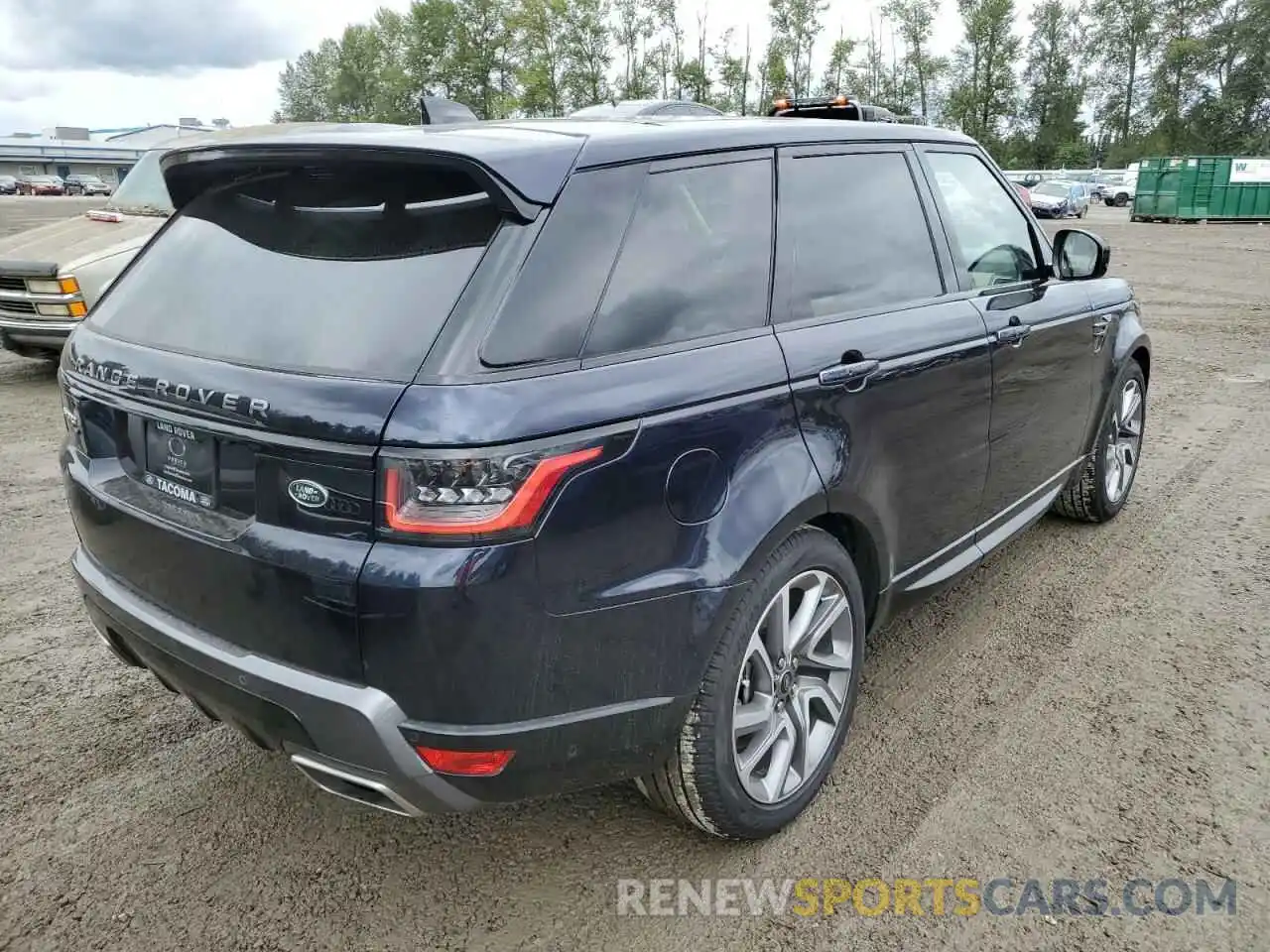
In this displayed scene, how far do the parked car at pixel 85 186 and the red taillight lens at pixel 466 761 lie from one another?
82453mm

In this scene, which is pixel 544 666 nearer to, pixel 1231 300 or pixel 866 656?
pixel 866 656

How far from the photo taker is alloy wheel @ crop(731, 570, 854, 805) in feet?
8.10

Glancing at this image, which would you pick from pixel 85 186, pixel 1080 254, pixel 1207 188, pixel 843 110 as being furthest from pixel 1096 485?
pixel 85 186

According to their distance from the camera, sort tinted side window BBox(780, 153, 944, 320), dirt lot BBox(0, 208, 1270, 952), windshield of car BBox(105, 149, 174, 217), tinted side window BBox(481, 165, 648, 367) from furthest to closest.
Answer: windshield of car BBox(105, 149, 174, 217) → tinted side window BBox(780, 153, 944, 320) → dirt lot BBox(0, 208, 1270, 952) → tinted side window BBox(481, 165, 648, 367)

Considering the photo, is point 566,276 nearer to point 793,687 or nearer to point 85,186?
point 793,687

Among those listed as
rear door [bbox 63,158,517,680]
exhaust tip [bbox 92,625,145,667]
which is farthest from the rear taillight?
exhaust tip [bbox 92,625,145,667]

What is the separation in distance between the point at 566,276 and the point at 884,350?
1.14 meters

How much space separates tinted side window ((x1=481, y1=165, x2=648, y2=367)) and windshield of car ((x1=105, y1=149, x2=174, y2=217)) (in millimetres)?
7585

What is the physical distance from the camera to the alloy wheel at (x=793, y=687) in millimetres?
2469

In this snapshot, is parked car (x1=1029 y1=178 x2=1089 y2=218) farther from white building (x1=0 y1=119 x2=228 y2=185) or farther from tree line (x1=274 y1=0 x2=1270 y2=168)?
white building (x1=0 y1=119 x2=228 y2=185)

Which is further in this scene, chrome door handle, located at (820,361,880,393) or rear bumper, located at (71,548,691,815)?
chrome door handle, located at (820,361,880,393)

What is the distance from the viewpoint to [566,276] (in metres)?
2.06

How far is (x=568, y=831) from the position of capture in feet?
8.66

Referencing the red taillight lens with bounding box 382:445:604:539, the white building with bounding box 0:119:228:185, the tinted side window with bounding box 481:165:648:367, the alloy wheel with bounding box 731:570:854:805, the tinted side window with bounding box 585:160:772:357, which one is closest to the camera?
the red taillight lens with bounding box 382:445:604:539
